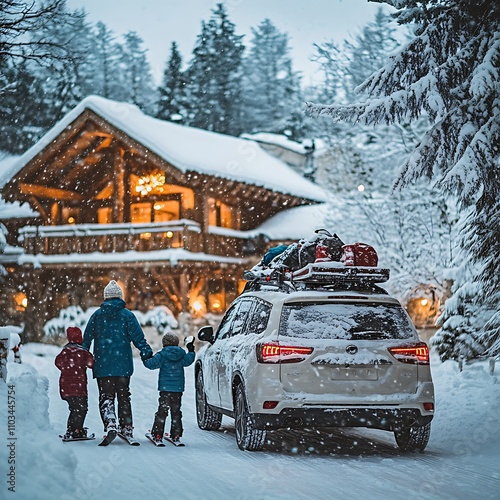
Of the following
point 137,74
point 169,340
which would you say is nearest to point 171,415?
point 169,340

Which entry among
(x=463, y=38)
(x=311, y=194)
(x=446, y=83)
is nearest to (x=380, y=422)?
(x=446, y=83)

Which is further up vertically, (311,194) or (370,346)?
(311,194)

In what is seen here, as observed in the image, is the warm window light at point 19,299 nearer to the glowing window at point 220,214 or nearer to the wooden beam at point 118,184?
the wooden beam at point 118,184

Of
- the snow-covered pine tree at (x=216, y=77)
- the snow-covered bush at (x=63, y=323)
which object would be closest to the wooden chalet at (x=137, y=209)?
the snow-covered bush at (x=63, y=323)

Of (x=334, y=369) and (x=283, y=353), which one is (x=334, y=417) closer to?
(x=334, y=369)

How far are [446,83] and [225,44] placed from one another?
187ft

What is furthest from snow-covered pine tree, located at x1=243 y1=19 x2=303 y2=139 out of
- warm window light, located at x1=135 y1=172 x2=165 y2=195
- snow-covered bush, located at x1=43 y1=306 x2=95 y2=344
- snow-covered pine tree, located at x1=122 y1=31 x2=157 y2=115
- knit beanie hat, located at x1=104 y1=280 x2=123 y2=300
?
knit beanie hat, located at x1=104 y1=280 x2=123 y2=300

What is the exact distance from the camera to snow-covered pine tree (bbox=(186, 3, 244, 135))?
2384 inches

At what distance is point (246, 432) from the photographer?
28.1 ft

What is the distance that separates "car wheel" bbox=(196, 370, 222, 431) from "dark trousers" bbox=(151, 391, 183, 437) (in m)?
1.14

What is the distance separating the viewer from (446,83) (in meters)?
10.7

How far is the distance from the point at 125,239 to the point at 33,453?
77.2 ft

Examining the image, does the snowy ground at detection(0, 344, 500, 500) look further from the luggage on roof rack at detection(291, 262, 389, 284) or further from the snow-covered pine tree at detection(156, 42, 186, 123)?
the snow-covered pine tree at detection(156, 42, 186, 123)

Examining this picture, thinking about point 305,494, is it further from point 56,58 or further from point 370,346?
point 56,58
